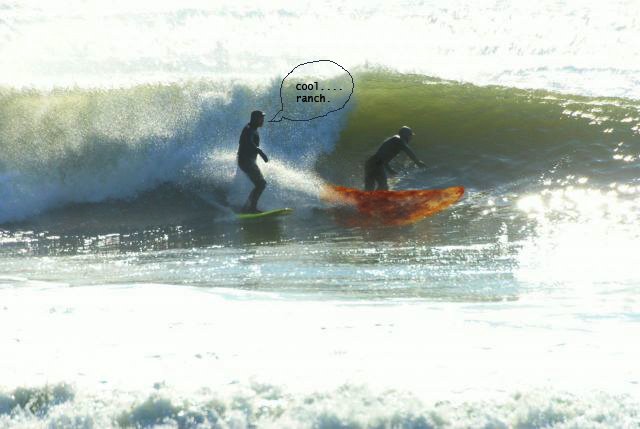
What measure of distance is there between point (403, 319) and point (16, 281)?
12.9 feet

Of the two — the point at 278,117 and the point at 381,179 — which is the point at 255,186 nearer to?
the point at 381,179

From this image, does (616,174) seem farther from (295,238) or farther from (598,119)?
(295,238)

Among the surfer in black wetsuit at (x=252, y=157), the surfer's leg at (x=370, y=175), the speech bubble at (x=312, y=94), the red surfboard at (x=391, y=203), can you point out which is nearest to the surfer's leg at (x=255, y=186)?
the surfer in black wetsuit at (x=252, y=157)

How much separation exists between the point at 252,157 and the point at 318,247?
10.4ft

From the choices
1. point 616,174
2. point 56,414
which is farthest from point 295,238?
point 56,414

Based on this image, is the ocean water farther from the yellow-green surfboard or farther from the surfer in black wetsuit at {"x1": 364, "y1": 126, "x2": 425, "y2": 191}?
the surfer in black wetsuit at {"x1": 364, "y1": 126, "x2": 425, "y2": 191}

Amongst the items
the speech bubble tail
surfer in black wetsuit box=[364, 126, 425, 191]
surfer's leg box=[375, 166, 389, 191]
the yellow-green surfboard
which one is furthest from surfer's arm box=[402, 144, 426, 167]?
the speech bubble tail

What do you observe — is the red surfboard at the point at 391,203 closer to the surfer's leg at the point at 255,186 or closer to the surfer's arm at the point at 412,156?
the surfer's arm at the point at 412,156

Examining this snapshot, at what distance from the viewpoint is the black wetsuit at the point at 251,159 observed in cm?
1296

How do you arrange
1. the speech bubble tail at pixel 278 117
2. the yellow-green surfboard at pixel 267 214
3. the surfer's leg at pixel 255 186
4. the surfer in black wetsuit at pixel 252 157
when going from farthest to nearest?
the speech bubble tail at pixel 278 117, the surfer in black wetsuit at pixel 252 157, the surfer's leg at pixel 255 186, the yellow-green surfboard at pixel 267 214

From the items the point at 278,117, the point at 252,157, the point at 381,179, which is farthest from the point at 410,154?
the point at 278,117

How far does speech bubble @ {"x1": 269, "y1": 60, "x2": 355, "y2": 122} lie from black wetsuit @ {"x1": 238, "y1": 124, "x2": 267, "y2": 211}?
3917mm

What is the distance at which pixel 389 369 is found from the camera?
4.79m

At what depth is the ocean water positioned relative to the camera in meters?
4.42
